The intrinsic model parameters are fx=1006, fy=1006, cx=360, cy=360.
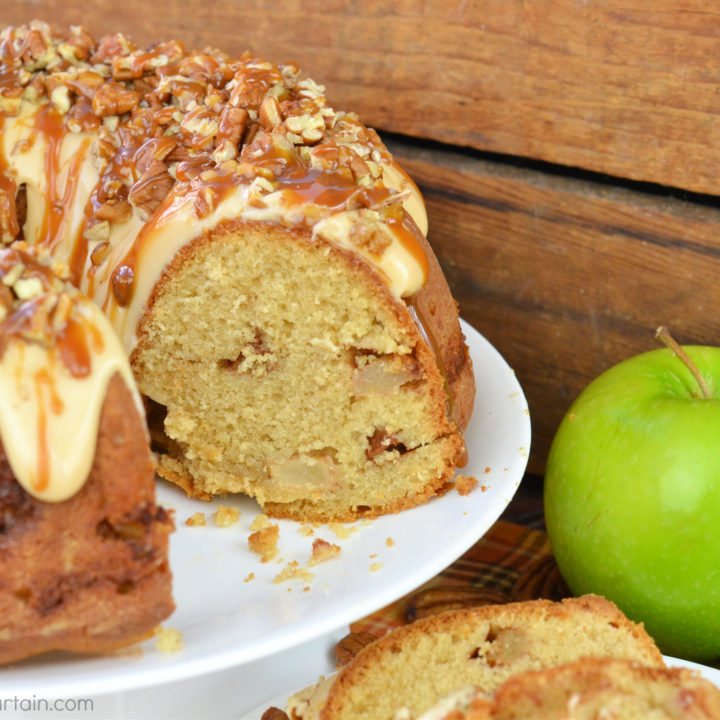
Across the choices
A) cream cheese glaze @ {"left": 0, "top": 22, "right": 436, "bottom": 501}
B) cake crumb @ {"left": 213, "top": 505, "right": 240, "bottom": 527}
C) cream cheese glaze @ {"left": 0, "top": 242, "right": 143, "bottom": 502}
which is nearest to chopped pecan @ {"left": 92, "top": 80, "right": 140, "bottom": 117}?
cream cheese glaze @ {"left": 0, "top": 22, "right": 436, "bottom": 501}

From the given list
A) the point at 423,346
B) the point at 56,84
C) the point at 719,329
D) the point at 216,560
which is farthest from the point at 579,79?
the point at 216,560

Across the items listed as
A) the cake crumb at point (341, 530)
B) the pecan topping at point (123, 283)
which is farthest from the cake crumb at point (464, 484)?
the pecan topping at point (123, 283)

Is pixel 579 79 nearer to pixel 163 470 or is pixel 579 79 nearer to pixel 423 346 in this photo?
pixel 423 346

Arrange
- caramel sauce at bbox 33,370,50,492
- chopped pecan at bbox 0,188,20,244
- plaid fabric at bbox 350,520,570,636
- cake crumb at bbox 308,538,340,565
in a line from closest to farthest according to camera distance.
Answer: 1. caramel sauce at bbox 33,370,50,492
2. cake crumb at bbox 308,538,340,565
3. chopped pecan at bbox 0,188,20,244
4. plaid fabric at bbox 350,520,570,636

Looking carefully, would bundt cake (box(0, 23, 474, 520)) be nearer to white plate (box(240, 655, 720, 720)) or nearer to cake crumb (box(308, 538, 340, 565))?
cake crumb (box(308, 538, 340, 565))

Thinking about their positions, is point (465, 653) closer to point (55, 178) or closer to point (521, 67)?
point (55, 178)

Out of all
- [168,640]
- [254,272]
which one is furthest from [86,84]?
[168,640]

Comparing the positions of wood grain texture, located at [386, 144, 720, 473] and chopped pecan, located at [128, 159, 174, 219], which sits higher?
chopped pecan, located at [128, 159, 174, 219]

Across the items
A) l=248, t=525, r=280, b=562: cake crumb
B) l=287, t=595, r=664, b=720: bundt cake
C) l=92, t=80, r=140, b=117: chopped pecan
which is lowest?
l=287, t=595, r=664, b=720: bundt cake
